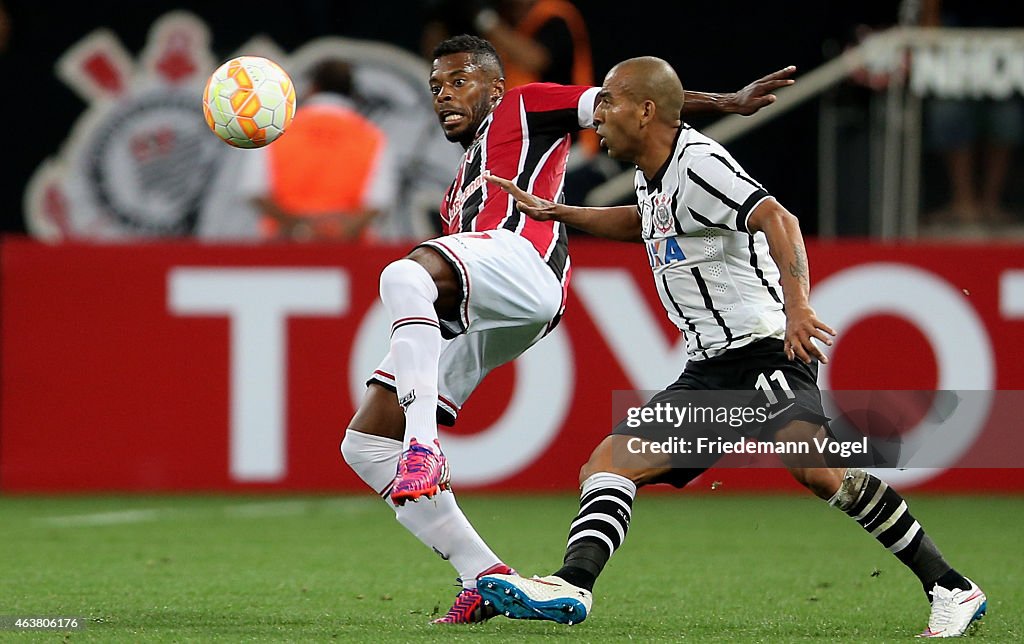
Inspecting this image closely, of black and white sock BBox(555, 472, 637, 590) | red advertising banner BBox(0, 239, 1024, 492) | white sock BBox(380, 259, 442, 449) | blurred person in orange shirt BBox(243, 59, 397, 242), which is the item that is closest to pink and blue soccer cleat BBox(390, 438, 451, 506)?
white sock BBox(380, 259, 442, 449)

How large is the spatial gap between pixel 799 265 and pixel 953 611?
4.10ft

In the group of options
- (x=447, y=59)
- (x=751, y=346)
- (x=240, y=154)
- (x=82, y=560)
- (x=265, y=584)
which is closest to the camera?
(x=751, y=346)

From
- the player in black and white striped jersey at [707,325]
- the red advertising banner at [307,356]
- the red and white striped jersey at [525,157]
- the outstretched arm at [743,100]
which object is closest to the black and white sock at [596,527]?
the player in black and white striped jersey at [707,325]

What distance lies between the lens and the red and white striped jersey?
582cm

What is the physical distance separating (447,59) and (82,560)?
281cm

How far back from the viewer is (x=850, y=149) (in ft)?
38.9

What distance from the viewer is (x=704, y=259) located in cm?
534

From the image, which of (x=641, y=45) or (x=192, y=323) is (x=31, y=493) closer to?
(x=192, y=323)

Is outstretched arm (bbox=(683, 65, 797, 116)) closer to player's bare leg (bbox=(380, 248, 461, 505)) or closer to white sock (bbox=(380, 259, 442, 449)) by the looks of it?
player's bare leg (bbox=(380, 248, 461, 505))

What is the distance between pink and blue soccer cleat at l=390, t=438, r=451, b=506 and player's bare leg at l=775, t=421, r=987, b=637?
1.06 metres

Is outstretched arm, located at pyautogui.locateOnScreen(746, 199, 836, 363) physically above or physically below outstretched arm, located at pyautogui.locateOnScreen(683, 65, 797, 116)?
below

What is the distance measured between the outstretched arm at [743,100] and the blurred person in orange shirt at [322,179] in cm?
581

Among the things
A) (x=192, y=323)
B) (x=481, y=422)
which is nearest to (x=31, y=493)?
(x=192, y=323)

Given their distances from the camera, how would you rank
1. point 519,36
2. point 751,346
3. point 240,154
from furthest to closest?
point 240,154 < point 519,36 < point 751,346
